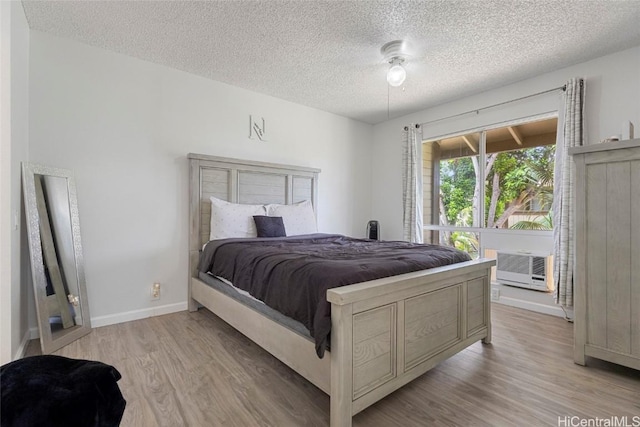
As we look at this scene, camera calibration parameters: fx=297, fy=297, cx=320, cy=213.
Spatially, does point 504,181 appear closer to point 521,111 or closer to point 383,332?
point 521,111

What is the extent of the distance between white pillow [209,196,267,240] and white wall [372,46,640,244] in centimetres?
242

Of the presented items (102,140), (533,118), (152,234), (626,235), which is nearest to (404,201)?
(533,118)

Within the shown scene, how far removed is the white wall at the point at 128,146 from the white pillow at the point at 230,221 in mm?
349

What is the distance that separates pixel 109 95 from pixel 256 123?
4.91ft

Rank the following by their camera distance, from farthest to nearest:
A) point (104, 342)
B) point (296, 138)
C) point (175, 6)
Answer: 1. point (296, 138)
2. point (104, 342)
3. point (175, 6)

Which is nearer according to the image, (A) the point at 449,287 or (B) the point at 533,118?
(A) the point at 449,287

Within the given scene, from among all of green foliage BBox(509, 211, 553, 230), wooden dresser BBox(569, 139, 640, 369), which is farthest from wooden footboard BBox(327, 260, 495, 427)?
green foliage BBox(509, 211, 553, 230)

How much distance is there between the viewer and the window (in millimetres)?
3305

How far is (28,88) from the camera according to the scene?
2.35 m

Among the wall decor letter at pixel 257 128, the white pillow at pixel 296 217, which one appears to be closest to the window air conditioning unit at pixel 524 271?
the white pillow at pixel 296 217

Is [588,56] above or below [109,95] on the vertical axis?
above

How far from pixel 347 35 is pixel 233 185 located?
1904 mm

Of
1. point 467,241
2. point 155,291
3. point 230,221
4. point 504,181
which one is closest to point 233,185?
point 230,221

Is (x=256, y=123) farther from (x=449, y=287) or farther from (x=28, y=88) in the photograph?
(x=449, y=287)
